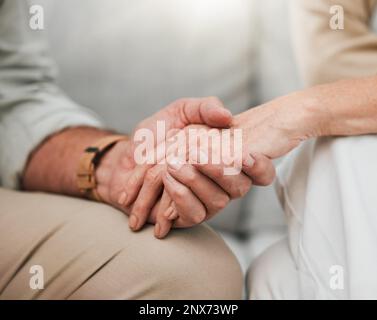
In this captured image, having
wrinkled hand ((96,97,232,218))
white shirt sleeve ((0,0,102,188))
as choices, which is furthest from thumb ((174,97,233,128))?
white shirt sleeve ((0,0,102,188))

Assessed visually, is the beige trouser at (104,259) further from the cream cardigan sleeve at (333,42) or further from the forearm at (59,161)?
the cream cardigan sleeve at (333,42)

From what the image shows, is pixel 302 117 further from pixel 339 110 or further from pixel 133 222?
pixel 133 222

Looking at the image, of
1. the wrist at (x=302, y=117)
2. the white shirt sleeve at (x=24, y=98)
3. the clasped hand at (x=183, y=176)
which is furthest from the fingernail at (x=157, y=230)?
the white shirt sleeve at (x=24, y=98)

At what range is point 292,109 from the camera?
71cm

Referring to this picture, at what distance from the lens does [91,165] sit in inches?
31.5

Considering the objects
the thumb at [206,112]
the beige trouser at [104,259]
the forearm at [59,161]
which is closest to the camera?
the beige trouser at [104,259]

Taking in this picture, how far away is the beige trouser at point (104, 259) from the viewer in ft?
2.09

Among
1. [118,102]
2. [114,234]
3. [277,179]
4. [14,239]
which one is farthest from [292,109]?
[118,102]

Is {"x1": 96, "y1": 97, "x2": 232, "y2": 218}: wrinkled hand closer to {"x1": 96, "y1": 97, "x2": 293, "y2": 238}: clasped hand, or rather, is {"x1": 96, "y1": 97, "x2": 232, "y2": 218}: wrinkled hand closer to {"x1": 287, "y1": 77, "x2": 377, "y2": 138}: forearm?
{"x1": 96, "y1": 97, "x2": 293, "y2": 238}: clasped hand

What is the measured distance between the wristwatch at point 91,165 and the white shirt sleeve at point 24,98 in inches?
4.9

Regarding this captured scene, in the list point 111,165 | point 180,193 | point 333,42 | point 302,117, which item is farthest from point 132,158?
point 333,42

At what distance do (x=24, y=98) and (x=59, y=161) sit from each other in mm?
178

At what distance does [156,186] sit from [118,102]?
0.46m

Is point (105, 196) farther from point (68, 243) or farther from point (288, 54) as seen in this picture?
point (288, 54)
